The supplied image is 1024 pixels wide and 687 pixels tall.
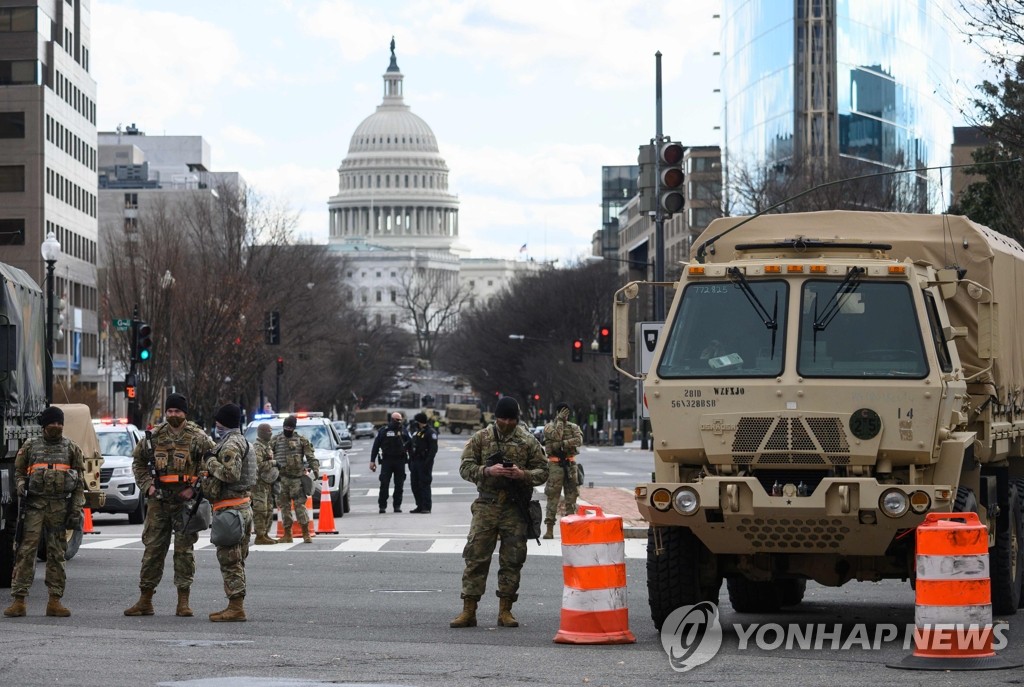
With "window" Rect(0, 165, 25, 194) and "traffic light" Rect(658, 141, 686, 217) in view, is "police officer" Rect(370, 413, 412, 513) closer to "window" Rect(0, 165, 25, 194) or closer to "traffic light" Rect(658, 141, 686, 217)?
"traffic light" Rect(658, 141, 686, 217)

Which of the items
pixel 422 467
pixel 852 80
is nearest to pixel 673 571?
pixel 422 467

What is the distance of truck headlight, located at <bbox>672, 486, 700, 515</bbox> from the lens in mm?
12594

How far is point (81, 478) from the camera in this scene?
15539 mm

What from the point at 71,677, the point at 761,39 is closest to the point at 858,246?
the point at 71,677

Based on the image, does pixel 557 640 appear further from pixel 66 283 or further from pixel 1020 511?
pixel 66 283

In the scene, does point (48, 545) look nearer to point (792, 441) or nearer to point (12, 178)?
point (792, 441)

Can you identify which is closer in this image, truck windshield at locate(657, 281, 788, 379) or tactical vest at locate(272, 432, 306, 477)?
truck windshield at locate(657, 281, 788, 379)

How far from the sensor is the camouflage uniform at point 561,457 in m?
25.9

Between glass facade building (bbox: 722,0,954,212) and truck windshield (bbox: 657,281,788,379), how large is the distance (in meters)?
62.4

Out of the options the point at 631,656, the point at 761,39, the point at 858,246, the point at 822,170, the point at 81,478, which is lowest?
the point at 631,656

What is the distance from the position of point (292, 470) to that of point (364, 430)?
103515mm

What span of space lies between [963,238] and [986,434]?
156 centimetres

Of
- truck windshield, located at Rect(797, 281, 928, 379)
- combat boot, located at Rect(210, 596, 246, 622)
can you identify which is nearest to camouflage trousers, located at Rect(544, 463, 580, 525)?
combat boot, located at Rect(210, 596, 246, 622)

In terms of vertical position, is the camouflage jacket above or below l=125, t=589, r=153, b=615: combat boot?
above
